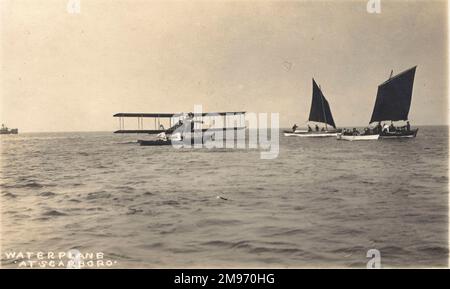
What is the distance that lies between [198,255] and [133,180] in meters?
13.4

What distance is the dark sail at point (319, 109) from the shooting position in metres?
67.5

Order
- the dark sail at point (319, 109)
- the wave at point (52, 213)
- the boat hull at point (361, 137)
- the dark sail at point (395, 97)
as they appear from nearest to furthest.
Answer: the wave at point (52, 213) → the dark sail at point (395, 97) → the boat hull at point (361, 137) → the dark sail at point (319, 109)

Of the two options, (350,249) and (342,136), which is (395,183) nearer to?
(350,249)

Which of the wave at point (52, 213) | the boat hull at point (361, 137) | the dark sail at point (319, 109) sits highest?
the dark sail at point (319, 109)

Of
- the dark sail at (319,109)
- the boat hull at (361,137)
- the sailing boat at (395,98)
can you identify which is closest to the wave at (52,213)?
the sailing boat at (395,98)

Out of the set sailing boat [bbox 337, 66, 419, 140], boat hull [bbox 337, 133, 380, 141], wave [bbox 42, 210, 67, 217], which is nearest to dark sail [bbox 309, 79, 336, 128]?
boat hull [bbox 337, 133, 380, 141]

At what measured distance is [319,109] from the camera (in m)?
69.8

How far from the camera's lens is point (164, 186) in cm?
1903

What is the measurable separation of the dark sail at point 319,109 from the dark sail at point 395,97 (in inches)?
579

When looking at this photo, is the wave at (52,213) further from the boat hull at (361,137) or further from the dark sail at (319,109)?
the dark sail at (319,109)

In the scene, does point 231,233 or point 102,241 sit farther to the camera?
point 231,233

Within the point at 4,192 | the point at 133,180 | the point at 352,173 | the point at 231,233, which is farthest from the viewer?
the point at 352,173

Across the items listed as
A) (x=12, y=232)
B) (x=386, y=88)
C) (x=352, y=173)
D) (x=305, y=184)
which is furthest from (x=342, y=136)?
(x=12, y=232)

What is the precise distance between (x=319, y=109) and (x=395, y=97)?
19.2 m
